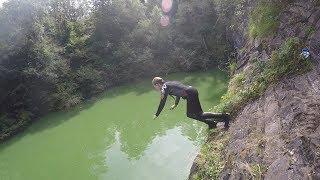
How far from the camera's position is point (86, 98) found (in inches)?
798

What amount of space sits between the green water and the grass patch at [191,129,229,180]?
166 cm

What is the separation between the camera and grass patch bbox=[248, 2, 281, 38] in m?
9.47

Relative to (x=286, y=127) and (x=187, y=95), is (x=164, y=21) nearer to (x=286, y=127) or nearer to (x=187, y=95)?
(x=187, y=95)

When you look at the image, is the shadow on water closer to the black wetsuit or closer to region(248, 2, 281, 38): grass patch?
region(248, 2, 281, 38): grass patch

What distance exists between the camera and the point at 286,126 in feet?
19.8

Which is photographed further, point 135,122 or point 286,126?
point 135,122

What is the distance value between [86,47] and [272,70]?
55.8ft

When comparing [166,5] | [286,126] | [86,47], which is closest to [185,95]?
[286,126]

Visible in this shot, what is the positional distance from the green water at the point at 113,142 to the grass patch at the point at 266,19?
2952 mm

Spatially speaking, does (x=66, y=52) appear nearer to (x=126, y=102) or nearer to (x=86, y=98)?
(x=86, y=98)

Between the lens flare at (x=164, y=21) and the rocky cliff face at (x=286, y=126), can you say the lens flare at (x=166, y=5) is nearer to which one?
the lens flare at (x=164, y=21)

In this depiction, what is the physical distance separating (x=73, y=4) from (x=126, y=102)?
1003 cm

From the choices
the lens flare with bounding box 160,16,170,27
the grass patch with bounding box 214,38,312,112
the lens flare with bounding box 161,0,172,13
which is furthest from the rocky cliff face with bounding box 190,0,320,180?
the lens flare with bounding box 161,0,172,13

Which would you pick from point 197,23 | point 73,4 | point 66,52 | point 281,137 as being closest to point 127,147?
point 281,137
